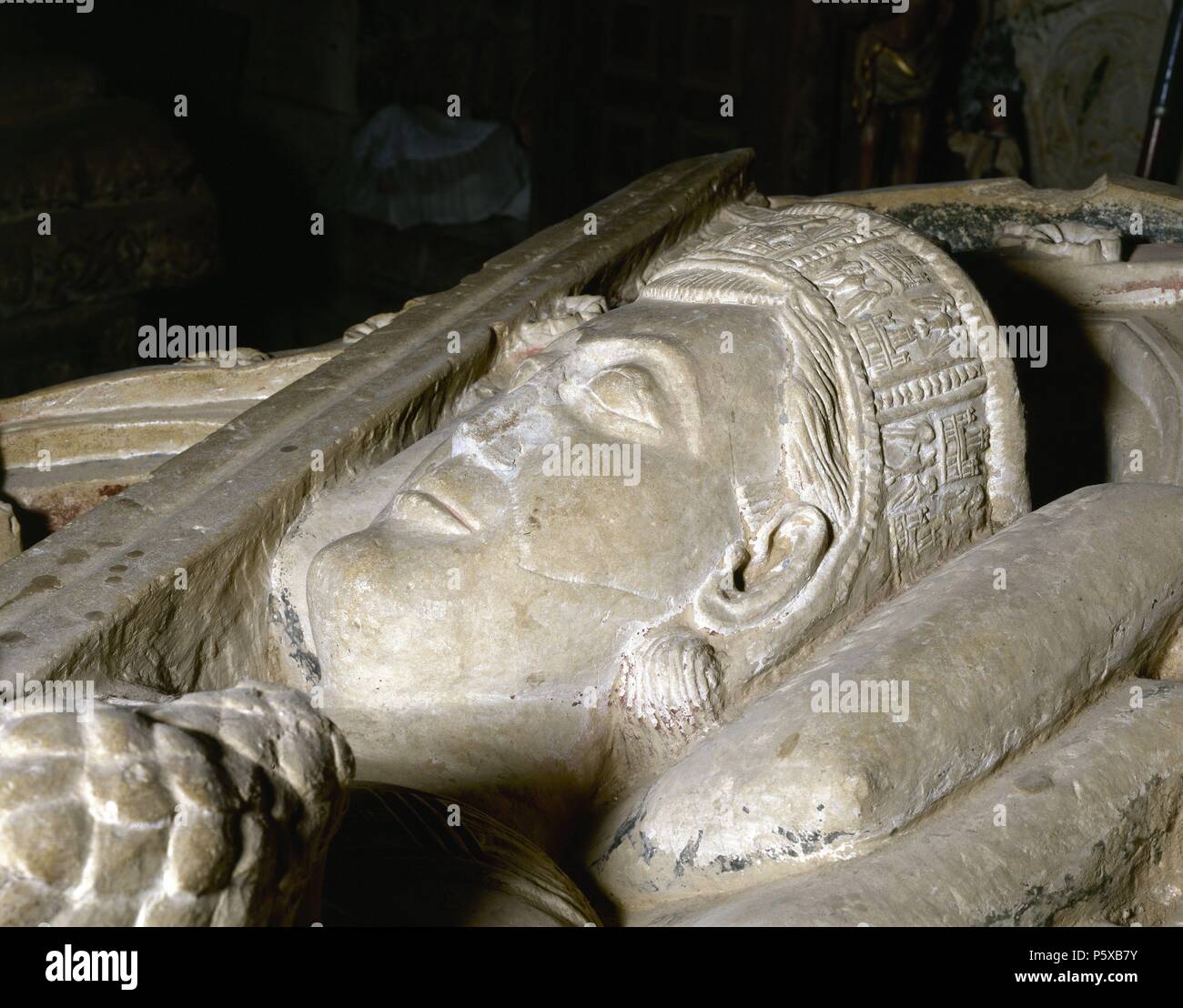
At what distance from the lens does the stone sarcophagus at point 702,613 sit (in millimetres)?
2109

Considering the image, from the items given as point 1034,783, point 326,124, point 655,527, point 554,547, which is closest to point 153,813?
point 554,547

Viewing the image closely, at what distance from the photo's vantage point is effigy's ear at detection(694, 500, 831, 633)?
2.45m

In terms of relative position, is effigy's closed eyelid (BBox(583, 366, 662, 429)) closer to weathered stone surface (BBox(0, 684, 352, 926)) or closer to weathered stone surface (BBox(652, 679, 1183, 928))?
weathered stone surface (BBox(652, 679, 1183, 928))

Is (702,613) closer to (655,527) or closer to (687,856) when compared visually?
(655,527)

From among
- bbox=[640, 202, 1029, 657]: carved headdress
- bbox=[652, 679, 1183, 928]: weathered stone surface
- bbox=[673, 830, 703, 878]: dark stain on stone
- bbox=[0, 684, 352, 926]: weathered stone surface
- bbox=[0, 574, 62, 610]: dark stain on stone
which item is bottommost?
bbox=[673, 830, 703, 878]: dark stain on stone

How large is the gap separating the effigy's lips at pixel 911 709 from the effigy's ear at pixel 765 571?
0.14m

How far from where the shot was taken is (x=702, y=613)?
246 centimetres

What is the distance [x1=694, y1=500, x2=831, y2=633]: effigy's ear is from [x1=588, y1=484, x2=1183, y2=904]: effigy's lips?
144 mm

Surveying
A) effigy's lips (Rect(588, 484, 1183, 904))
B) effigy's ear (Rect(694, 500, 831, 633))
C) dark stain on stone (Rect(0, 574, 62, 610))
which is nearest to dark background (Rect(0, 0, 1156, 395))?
dark stain on stone (Rect(0, 574, 62, 610))

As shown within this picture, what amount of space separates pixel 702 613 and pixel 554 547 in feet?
1.01

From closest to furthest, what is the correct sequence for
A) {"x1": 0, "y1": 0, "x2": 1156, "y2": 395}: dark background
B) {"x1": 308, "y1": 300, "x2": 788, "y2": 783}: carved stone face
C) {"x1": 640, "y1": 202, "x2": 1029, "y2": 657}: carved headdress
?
{"x1": 308, "y1": 300, "x2": 788, "y2": 783}: carved stone face, {"x1": 640, "y1": 202, "x2": 1029, "y2": 657}: carved headdress, {"x1": 0, "y1": 0, "x2": 1156, "y2": 395}: dark background

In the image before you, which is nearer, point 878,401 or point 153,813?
point 153,813

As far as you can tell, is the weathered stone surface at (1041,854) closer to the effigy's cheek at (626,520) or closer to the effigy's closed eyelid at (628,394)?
the effigy's cheek at (626,520)

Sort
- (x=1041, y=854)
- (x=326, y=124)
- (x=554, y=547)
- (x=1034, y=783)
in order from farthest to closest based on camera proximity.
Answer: (x=326, y=124) → (x=554, y=547) → (x=1034, y=783) → (x=1041, y=854)
